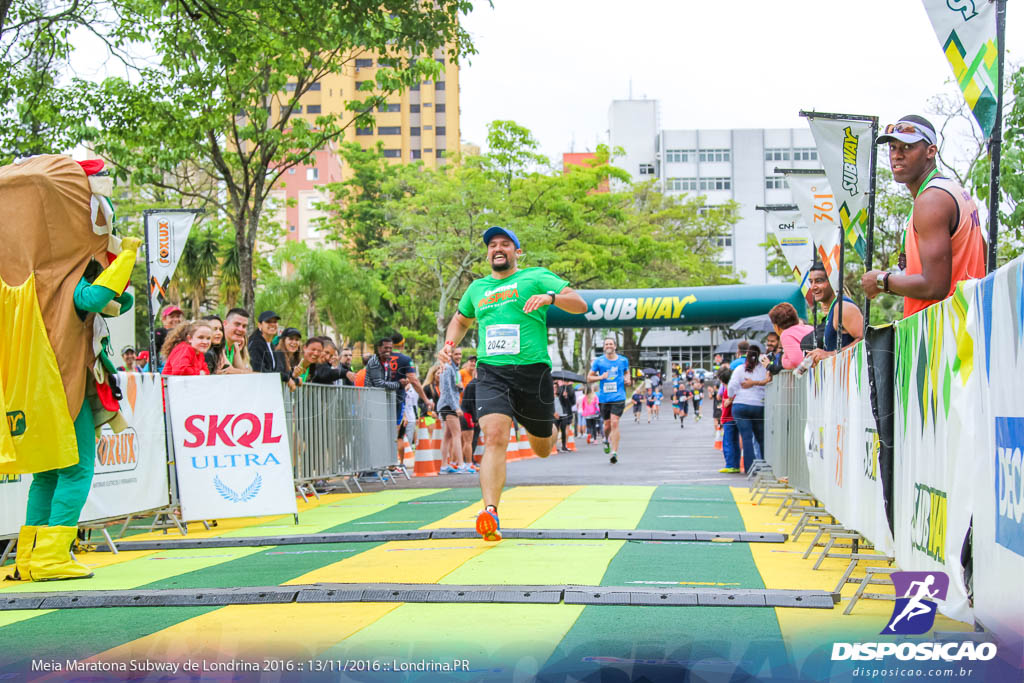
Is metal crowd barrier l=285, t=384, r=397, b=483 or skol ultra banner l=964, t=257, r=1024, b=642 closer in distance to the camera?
skol ultra banner l=964, t=257, r=1024, b=642

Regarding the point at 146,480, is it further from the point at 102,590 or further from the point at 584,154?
the point at 584,154

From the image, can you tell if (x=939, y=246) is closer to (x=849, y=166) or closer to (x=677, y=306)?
(x=849, y=166)

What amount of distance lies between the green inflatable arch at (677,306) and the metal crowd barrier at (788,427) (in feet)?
40.2

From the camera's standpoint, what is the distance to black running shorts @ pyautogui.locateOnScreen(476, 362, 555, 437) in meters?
7.77

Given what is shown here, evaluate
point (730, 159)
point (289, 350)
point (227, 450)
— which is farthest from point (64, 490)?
point (730, 159)

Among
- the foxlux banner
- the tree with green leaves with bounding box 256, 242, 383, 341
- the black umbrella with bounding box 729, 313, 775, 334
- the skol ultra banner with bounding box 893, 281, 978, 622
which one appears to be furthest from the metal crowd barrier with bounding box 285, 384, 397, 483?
the tree with green leaves with bounding box 256, 242, 383, 341

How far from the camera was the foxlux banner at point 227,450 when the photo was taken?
366 inches

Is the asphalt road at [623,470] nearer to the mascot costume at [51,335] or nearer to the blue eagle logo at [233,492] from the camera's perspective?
the blue eagle logo at [233,492]

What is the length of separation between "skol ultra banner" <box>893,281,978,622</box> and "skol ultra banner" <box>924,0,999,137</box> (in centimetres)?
101

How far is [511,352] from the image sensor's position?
7824mm

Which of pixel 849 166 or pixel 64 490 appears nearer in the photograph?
pixel 64 490

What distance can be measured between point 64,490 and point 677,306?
67.7 ft

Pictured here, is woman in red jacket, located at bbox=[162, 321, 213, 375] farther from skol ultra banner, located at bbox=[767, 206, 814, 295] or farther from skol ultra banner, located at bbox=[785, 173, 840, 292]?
skol ultra banner, located at bbox=[767, 206, 814, 295]

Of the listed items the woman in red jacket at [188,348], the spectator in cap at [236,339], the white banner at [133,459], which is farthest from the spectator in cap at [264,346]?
the white banner at [133,459]
